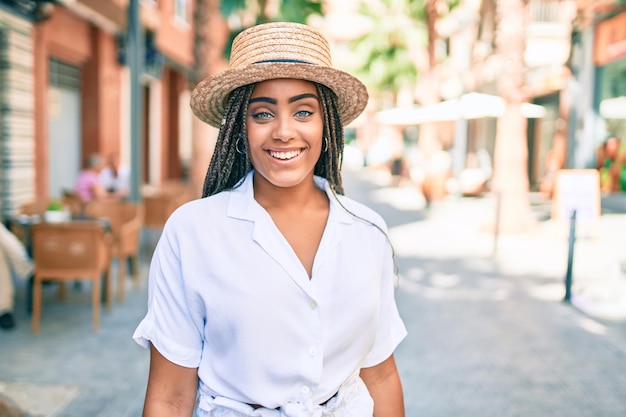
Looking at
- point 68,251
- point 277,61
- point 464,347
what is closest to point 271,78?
point 277,61

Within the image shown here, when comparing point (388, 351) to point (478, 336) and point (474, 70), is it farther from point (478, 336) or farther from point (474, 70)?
point (474, 70)

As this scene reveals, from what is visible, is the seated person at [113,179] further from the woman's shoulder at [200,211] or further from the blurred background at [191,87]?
the woman's shoulder at [200,211]

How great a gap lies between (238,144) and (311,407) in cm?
73

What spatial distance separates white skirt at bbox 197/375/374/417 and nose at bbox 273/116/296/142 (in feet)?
2.11

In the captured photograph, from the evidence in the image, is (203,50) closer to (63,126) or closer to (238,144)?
(63,126)

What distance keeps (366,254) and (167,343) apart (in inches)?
21.4

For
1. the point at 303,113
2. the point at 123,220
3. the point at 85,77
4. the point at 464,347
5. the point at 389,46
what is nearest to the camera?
the point at 303,113

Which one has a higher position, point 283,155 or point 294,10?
point 294,10

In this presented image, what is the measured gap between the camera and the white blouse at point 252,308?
61.2 inches

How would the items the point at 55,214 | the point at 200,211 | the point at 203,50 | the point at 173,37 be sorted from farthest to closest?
the point at 173,37
the point at 203,50
the point at 55,214
the point at 200,211

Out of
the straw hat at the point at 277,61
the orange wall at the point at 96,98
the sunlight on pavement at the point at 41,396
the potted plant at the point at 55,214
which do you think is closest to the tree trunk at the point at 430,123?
the orange wall at the point at 96,98

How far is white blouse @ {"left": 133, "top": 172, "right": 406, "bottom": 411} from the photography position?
1.55 m

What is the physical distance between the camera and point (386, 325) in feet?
6.02

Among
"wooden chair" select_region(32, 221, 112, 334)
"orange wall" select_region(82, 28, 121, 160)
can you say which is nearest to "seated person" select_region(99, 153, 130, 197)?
"orange wall" select_region(82, 28, 121, 160)
